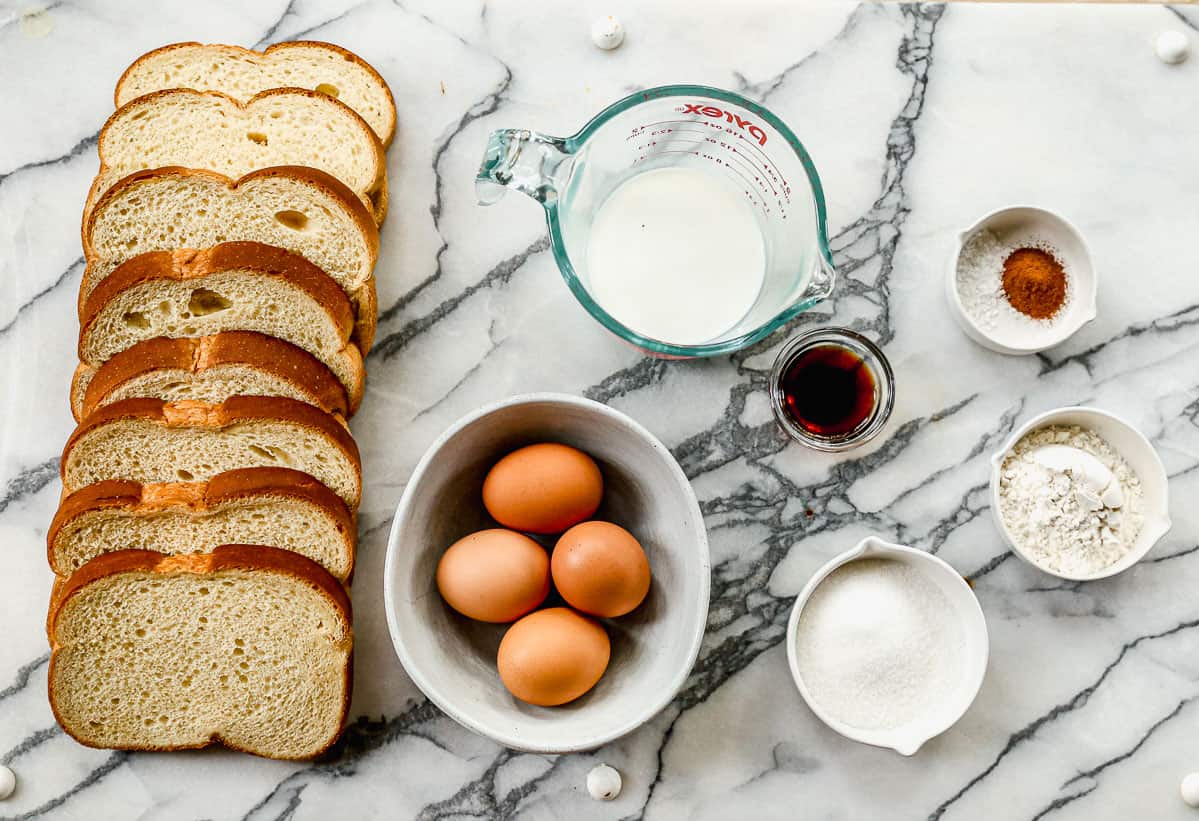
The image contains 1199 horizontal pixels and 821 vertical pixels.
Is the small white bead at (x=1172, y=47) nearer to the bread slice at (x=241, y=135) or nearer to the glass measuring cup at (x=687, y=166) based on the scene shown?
the glass measuring cup at (x=687, y=166)

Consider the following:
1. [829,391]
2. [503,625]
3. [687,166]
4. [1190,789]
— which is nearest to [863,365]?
[829,391]

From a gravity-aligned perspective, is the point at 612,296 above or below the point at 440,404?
above

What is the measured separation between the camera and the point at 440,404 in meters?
1.27

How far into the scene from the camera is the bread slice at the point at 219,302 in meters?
1.12

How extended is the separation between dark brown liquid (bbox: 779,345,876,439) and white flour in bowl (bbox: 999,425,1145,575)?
0.20 metres

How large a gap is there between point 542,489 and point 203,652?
49cm

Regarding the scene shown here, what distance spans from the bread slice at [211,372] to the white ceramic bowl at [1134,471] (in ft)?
2.86

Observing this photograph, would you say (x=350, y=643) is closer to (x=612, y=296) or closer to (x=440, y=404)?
(x=440, y=404)

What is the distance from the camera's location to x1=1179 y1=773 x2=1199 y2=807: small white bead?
1251 mm

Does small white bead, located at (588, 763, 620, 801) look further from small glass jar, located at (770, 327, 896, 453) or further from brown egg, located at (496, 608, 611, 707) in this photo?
small glass jar, located at (770, 327, 896, 453)

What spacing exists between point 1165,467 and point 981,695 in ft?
1.33

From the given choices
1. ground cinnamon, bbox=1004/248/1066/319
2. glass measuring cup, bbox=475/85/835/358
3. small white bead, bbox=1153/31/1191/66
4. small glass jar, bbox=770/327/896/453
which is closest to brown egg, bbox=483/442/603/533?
glass measuring cup, bbox=475/85/835/358

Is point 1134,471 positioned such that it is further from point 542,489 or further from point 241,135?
point 241,135

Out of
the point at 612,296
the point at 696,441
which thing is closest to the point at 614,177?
the point at 612,296
